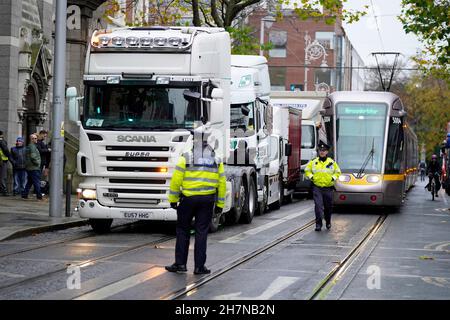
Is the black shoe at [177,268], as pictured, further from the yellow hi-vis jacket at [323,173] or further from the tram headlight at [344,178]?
the tram headlight at [344,178]

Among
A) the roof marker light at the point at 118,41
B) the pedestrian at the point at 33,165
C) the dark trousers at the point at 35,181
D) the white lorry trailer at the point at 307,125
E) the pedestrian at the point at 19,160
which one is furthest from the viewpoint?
the white lorry trailer at the point at 307,125

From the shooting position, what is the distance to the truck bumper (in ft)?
53.1

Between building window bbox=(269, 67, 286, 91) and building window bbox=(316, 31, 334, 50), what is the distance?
437 cm

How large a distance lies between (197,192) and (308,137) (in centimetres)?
2421

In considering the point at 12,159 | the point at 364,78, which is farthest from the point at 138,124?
the point at 364,78

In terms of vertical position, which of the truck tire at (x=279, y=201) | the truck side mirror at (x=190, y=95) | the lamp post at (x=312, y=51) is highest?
the lamp post at (x=312, y=51)

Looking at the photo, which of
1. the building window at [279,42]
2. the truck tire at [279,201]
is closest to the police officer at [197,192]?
the truck tire at [279,201]

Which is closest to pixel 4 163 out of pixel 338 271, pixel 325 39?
pixel 338 271

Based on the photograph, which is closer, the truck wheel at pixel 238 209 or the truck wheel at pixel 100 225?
the truck wheel at pixel 100 225

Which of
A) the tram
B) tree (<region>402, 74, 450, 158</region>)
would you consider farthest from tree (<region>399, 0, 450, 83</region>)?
tree (<region>402, 74, 450, 158</region>)

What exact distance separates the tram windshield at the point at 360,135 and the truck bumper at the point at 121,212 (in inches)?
359

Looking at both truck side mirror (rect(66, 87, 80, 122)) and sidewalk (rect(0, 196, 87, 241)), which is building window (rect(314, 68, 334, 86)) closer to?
sidewalk (rect(0, 196, 87, 241))

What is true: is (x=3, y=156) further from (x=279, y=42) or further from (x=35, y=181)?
(x=279, y=42)

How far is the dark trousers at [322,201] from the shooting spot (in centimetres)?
1856
